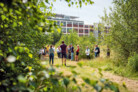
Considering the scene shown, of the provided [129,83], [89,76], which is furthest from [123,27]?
[89,76]

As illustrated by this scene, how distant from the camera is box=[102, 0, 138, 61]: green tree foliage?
1234cm

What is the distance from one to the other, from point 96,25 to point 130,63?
16.1 ft

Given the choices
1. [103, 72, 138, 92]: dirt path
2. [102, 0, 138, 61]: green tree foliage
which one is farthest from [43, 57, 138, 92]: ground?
[102, 0, 138, 61]: green tree foliage

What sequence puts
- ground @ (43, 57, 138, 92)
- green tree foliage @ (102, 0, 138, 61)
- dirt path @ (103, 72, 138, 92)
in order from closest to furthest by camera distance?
ground @ (43, 57, 138, 92)
dirt path @ (103, 72, 138, 92)
green tree foliage @ (102, 0, 138, 61)

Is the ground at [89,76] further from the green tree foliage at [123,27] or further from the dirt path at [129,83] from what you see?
the green tree foliage at [123,27]

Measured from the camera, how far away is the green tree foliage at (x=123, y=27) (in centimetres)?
1234

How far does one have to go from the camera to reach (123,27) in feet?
42.6

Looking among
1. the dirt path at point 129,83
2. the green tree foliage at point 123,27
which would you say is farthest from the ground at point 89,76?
the green tree foliage at point 123,27

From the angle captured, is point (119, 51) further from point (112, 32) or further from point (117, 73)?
point (117, 73)

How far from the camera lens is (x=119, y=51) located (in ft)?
44.0

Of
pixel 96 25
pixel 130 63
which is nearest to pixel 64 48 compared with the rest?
pixel 96 25

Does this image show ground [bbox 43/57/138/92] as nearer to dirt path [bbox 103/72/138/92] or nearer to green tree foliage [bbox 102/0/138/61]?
dirt path [bbox 103/72/138/92]

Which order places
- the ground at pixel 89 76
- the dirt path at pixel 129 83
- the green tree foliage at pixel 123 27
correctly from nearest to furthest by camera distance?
the ground at pixel 89 76 → the dirt path at pixel 129 83 → the green tree foliage at pixel 123 27

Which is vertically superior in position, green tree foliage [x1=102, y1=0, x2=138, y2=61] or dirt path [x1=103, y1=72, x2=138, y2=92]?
green tree foliage [x1=102, y1=0, x2=138, y2=61]
